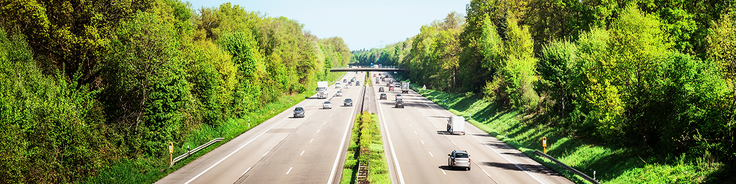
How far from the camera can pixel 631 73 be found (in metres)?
24.6

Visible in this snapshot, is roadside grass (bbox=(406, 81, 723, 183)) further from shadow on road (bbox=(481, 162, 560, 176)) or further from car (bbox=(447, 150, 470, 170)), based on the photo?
car (bbox=(447, 150, 470, 170))

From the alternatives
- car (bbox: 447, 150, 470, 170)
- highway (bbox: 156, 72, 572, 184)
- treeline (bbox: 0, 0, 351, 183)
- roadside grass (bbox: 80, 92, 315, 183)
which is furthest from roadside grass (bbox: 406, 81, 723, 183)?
treeline (bbox: 0, 0, 351, 183)

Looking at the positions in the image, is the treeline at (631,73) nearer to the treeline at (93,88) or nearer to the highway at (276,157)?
the highway at (276,157)

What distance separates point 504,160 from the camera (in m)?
30.6

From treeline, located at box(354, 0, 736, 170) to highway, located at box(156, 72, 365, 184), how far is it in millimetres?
15896

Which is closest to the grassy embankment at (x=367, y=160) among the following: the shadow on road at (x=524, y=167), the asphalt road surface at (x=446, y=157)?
the asphalt road surface at (x=446, y=157)

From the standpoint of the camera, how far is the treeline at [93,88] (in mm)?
20359

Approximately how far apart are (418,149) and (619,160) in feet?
46.0

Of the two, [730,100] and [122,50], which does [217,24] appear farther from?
[730,100]

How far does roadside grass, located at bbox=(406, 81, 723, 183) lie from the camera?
20.5 meters

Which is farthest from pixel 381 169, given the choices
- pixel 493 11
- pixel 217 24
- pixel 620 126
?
pixel 217 24

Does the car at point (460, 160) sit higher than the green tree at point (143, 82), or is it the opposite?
the green tree at point (143, 82)

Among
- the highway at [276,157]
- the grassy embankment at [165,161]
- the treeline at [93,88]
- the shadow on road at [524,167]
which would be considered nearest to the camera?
the treeline at [93,88]

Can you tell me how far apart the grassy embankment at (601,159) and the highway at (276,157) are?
13784 mm
